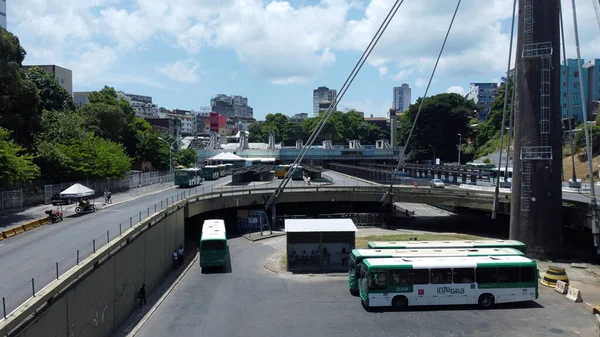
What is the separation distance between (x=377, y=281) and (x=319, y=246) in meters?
10.6

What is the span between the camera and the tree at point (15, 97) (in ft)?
144

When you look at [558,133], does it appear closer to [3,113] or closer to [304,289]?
[304,289]

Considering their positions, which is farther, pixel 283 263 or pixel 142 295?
pixel 283 263

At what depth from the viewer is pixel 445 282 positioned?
24.6 metres

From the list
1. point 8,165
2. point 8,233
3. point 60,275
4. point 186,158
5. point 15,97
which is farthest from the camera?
point 186,158

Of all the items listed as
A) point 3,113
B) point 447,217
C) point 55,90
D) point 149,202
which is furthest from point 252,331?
point 55,90

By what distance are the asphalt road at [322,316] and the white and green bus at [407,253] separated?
1.43 meters

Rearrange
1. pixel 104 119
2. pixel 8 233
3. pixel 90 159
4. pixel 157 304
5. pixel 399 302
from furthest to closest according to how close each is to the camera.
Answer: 1. pixel 104 119
2. pixel 90 159
3. pixel 8 233
4. pixel 157 304
5. pixel 399 302

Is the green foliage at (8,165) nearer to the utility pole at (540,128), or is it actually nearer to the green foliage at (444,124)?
the utility pole at (540,128)

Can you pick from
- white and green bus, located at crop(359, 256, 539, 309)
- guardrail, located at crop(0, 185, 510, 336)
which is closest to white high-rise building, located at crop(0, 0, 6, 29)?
guardrail, located at crop(0, 185, 510, 336)

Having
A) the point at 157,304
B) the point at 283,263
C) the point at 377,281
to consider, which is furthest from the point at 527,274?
the point at 157,304

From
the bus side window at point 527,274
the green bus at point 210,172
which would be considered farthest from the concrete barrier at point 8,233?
the green bus at point 210,172

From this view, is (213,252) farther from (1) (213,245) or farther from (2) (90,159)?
(2) (90,159)

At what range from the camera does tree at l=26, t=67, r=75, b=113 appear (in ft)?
229
